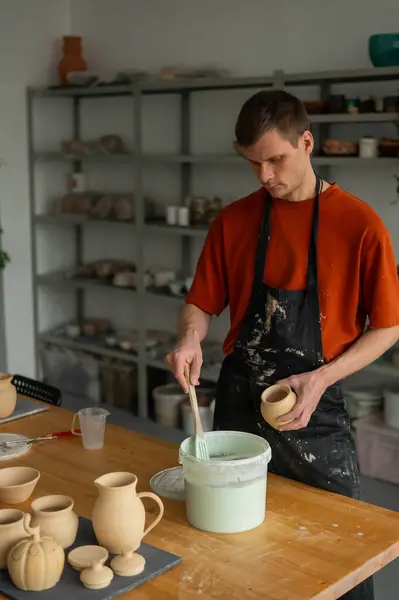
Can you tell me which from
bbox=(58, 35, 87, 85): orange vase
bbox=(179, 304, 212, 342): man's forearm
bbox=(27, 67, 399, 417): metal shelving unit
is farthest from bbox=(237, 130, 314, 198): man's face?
bbox=(58, 35, 87, 85): orange vase

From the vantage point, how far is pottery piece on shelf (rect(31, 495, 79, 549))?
5.12ft

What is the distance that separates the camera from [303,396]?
189 cm

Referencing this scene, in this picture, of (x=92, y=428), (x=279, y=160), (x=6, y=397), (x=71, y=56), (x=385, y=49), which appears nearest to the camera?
(x=279, y=160)

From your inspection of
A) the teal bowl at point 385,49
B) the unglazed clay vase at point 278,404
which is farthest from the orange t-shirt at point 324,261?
Result: the teal bowl at point 385,49

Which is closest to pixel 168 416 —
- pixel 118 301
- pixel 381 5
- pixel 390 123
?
pixel 118 301

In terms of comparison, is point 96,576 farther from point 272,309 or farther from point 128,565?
point 272,309

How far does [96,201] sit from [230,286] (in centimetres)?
288

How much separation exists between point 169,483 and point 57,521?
417mm

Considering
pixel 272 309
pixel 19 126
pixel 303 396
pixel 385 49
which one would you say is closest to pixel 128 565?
pixel 303 396

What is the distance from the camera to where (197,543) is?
5.44ft

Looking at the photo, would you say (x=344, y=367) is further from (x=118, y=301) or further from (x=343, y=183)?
(x=118, y=301)

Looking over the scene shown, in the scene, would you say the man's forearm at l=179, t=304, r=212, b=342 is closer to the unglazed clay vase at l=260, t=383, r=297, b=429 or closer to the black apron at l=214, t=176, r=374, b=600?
the black apron at l=214, t=176, r=374, b=600

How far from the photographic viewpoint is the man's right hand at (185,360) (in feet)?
6.54

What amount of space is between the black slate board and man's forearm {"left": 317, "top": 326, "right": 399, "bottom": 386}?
629 mm
